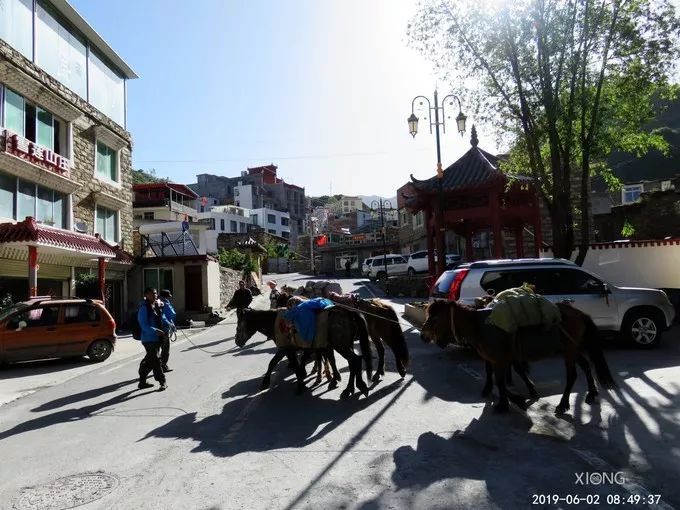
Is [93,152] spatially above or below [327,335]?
above

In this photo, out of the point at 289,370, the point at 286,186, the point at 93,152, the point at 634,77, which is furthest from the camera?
the point at 286,186

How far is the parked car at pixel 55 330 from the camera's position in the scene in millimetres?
11906

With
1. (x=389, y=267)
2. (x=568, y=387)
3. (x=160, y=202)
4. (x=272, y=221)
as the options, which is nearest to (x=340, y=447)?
(x=568, y=387)

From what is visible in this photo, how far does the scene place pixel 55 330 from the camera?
12414mm

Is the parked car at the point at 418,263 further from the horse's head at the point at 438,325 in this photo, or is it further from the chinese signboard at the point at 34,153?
the horse's head at the point at 438,325

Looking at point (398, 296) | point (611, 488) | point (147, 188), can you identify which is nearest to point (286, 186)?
point (147, 188)

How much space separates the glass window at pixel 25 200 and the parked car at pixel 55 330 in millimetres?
5535

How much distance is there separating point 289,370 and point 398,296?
70.0ft

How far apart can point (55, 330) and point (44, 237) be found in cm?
401

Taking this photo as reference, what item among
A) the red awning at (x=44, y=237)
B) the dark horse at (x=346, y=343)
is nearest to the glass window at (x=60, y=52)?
the red awning at (x=44, y=237)

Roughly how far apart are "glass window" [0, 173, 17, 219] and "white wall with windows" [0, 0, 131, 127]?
427cm

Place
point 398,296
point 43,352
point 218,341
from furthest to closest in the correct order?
1. point 398,296
2. point 218,341
3. point 43,352

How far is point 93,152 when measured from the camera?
21.6 m

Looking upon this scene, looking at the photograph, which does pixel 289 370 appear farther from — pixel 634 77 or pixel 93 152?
pixel 93 152
